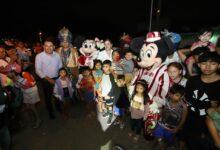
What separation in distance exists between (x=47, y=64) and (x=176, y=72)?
2.83m

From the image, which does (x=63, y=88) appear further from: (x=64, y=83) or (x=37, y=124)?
(x=37, y=124)

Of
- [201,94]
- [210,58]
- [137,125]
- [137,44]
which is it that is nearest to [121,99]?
[137,125]

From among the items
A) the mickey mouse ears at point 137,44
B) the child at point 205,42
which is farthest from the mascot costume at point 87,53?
the child at point 205,42

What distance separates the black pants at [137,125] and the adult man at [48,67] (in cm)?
199

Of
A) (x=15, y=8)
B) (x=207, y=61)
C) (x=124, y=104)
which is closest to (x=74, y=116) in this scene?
(x=124, y=104)

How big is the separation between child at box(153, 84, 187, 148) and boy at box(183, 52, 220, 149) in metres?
0.13

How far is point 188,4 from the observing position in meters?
22.8

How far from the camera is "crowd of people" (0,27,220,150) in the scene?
11.4ft

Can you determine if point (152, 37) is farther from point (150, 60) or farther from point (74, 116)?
point (74, 116)

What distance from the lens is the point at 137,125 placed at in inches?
189

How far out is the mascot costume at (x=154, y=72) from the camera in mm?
4219

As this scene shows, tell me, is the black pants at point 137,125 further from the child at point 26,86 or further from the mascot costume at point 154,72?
the child at point 26,86

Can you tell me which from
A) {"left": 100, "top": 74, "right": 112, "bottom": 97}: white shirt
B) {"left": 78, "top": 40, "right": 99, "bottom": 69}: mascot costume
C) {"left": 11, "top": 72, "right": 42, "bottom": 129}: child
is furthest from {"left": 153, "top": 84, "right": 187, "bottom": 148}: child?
{"left": 78, "top": 40, "right": 99, "bottom": 69}: mascot costume

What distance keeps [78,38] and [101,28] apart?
24650 mm
